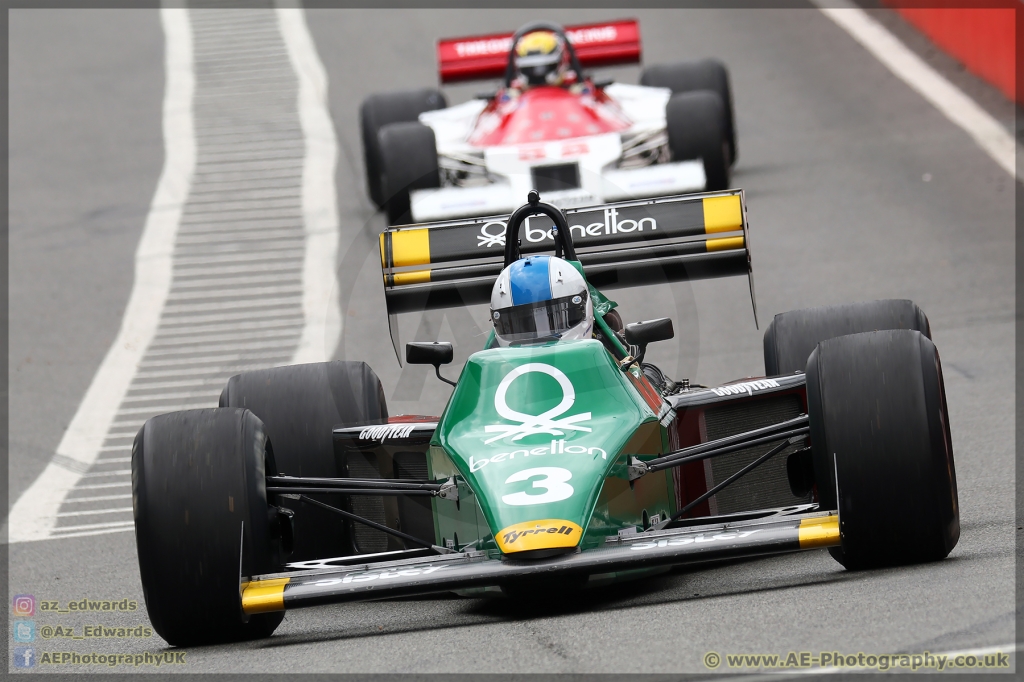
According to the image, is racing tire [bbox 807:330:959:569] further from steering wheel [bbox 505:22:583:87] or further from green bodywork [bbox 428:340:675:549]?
steering wheel [bbox 505:22:583:87]

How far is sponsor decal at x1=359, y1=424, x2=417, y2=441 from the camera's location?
7.49 m

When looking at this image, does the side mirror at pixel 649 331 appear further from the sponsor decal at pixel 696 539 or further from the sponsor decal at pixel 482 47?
the sponsor decal at pixel 482 47

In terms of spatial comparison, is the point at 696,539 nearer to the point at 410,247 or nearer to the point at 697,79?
the point at 410,247

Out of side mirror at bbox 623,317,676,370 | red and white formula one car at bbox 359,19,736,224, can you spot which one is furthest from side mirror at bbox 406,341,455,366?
red and white formula one car at bbox 359,19,736,224

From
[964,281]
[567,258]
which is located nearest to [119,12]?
[964,281]

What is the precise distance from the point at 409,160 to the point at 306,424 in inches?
267

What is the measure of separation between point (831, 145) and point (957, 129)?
4.67 ft

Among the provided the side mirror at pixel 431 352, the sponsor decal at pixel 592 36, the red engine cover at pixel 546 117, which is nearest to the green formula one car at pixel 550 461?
the side mirror at pixel 431 352

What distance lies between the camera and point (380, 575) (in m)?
6.07

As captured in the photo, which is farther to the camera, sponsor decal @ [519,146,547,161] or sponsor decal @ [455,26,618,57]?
sponsor decal @ [455,26,618,57]

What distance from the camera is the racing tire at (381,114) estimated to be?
1698 cm

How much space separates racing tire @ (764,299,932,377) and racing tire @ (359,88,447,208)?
9255 millimetres

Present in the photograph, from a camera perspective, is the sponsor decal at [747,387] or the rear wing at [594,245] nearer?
the sponsor decal at [747,387]

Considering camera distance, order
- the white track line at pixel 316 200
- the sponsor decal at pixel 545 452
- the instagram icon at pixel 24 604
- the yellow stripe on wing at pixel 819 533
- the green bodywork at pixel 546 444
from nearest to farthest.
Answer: the yellow stripe on wing at pixel 819 533, the green bodywork at pixel 546 444, the sponsor decal at pixel 545 452, the instagram icon at pixel 24 604, the white track line at pixel 316 200
